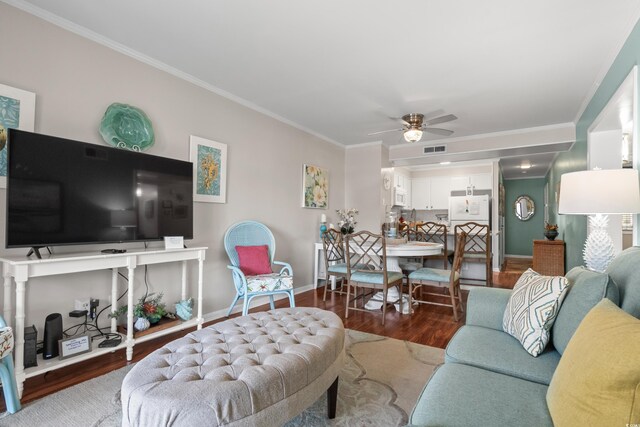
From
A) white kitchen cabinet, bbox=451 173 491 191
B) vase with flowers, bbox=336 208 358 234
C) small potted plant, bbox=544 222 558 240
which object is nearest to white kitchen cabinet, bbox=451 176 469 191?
white kitchen cabinet, bbox=451 173 491 191

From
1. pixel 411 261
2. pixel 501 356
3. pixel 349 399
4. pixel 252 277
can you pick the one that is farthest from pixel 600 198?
pixel 411 261

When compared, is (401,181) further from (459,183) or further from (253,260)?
(253,260)

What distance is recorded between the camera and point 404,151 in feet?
19.7

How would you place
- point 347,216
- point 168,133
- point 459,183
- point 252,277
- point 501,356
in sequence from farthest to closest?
point 459,183, point 347,216, point 252,277, point 168,133, point 501,356

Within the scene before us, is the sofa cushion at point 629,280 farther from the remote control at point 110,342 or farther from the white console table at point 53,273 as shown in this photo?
the remote control at point 110,342

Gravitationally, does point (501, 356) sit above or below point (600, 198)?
below

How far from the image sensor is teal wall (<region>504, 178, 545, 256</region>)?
9.85m

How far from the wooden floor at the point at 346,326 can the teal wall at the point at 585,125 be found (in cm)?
172

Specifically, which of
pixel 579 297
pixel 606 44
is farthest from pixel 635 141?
pixel 579 297

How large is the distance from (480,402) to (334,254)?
3.54m

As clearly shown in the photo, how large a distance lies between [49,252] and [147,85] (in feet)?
5.36

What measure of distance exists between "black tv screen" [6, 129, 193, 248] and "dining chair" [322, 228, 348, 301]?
173cm

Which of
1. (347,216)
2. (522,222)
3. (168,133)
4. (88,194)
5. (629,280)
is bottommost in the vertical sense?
(629,280)

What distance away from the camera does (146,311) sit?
8.94ft
